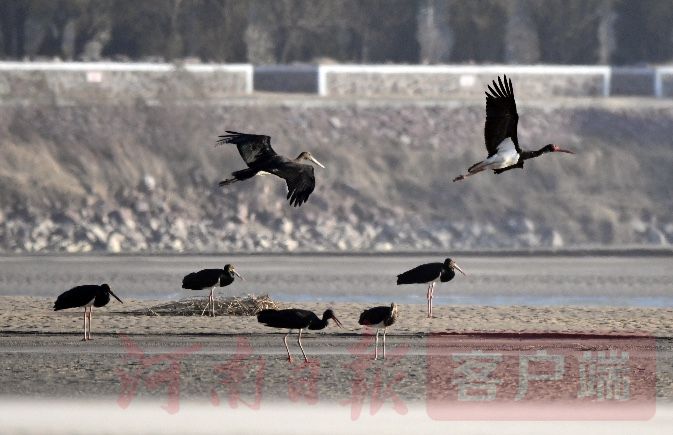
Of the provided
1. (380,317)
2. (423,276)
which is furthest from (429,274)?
(380,317)

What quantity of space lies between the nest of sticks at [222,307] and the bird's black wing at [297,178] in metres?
7.98

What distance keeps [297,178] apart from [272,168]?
41cm

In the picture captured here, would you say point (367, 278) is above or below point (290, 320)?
below

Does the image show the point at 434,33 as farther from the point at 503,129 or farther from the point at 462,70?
the point at 503,129

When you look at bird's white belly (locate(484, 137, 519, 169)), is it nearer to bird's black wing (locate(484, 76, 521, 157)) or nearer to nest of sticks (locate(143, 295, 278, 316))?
bird's black wing (locate(484, 76, 521, 157))

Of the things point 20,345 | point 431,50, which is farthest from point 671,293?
point 431,50

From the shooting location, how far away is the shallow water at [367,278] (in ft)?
142

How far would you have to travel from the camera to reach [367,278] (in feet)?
166

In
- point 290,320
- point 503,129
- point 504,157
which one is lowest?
point 290,320

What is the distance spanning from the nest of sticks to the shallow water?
24.7 feet

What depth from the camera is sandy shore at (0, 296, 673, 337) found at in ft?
101

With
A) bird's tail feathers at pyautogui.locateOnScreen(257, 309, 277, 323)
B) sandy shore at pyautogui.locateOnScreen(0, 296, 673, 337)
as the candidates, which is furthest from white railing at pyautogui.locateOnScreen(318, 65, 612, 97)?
bird's tail feathers at pyautogui.locateOnScreen(257, 309, 277, 323)

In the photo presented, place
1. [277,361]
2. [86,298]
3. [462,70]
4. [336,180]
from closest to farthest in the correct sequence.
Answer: [277,361], [86,298], [336,180], [462,70]

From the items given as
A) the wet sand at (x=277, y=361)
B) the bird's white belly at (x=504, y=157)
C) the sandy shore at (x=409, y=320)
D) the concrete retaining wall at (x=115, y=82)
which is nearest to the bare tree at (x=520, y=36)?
the concrete retaining wall at (x=115, y=82)
